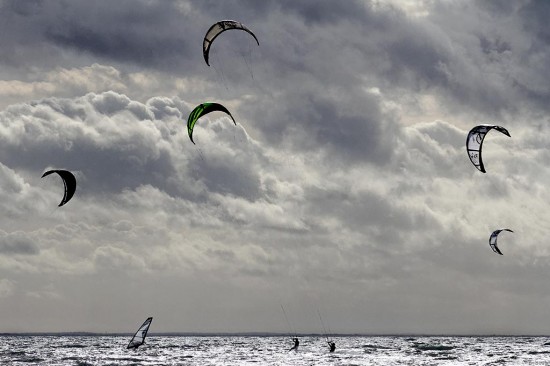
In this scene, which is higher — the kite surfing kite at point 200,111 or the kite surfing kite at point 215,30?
the kite surfing kite at point 215,30

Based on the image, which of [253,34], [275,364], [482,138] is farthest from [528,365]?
[253,34]

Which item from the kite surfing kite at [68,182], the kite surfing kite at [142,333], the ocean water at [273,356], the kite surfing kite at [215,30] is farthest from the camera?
the kite surfing kite at [142,333]

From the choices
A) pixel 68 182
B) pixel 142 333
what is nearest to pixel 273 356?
pixel 142 333

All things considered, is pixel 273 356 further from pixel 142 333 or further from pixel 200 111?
pixel 200 111

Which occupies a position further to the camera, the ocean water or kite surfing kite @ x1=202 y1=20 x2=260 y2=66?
the ocean water

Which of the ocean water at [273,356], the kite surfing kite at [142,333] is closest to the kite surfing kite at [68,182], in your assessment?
the ocean water at [273,356]

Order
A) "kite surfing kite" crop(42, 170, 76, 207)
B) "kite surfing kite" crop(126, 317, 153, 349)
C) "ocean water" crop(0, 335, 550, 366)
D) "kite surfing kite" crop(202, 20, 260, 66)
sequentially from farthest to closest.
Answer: "kite surfing kite" crop(126, 317, 153, 349), "ocean water" crop(0, 335, 550, 366), "kite surfing kite" crop(42, 170, 76, 207), "kite surfing kite" crop(202, 20, 260, 66)

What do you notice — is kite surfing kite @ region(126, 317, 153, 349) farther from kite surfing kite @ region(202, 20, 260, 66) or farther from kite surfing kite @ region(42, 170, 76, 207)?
kite surfing kite @ region(202, 20, 260, 66)

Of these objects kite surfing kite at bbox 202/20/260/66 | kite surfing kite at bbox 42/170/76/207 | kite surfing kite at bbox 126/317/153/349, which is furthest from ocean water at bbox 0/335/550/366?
kite surfing kite at bbox 202/20/260/66

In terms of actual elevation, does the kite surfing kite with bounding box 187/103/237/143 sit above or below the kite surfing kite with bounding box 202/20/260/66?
below

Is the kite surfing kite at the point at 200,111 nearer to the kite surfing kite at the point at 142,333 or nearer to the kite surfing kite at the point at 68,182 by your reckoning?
the kite surfing kite at the point at 68,182

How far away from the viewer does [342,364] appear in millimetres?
51625

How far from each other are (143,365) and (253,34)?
32.6 m

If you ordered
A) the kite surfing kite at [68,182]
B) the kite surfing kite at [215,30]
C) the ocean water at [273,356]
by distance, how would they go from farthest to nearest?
the ocean water at [273,356] → the kite surfing kite at [68,182] → the kite surfing kite at [215,30]
